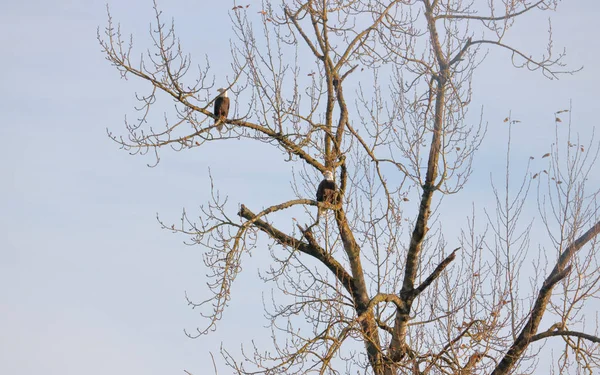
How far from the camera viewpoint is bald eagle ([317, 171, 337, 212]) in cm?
743

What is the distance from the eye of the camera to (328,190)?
7426mm

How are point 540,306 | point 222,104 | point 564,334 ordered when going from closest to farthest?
point 222,104
point 564,334
point 540,306

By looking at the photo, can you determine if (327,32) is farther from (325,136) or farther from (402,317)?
(402,317)

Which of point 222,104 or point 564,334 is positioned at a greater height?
point 222,104

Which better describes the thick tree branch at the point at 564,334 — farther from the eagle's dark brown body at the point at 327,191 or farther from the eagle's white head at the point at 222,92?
the eagle's white head at the point at 222,92

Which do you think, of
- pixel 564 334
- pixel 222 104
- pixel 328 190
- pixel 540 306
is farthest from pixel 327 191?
pixel 564 334

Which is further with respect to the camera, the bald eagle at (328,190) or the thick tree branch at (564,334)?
the bald eagle at (328,190)

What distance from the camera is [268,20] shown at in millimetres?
Answer: 7891

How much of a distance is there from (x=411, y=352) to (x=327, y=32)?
131 inches

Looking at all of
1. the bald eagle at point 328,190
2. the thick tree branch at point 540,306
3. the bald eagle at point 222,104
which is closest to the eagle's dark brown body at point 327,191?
the bald eagle at point 328,190

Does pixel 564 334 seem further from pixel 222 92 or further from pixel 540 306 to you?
pixel 222 92

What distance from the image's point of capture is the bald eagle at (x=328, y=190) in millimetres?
7426

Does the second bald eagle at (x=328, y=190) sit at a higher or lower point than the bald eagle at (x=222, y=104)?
lower

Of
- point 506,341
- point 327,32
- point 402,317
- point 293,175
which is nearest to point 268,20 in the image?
point 327,32
